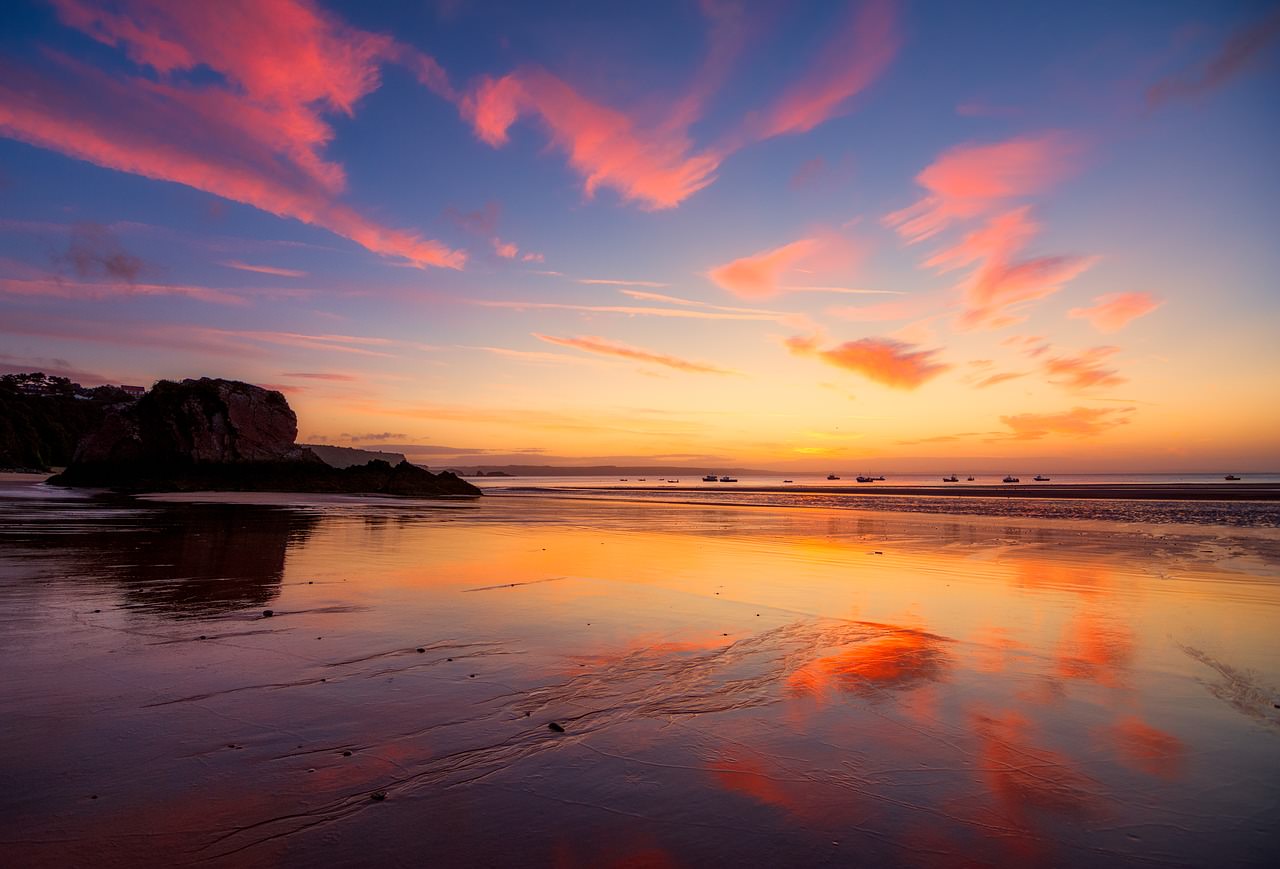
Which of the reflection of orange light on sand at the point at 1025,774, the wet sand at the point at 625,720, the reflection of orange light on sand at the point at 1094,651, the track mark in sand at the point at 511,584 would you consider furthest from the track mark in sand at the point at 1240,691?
the track mark in sand at the point at 511,584

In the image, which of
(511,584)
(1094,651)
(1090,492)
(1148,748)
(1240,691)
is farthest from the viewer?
(1090,492)

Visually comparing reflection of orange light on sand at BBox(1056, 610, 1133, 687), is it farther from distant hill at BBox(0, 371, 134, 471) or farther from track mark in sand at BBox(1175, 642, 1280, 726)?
distant hill at BBox(0, 371, 134, 471)

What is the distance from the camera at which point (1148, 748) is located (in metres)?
5.33

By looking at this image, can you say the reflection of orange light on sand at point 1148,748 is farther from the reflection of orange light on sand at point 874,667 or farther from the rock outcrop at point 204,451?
the rock outcrop at point 204,451

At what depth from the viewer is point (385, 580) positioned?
12.8 meters

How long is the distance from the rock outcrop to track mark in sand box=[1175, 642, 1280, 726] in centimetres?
4998

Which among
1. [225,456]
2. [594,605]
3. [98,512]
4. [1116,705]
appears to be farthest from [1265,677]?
[225,456]

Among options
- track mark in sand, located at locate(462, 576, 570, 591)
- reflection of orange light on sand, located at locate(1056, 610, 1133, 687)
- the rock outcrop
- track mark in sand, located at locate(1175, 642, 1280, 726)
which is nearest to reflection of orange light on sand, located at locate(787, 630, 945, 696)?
reflection of orange light on sand, located at locate(1056, 610, 1133, 687)

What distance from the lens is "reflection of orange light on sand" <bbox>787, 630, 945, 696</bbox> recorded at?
269 inches

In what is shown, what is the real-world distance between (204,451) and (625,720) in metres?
50.8

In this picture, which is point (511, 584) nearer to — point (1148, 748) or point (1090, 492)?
point (1148, 748)

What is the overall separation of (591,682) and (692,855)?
3251mm

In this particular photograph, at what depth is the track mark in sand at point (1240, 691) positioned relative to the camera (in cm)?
629

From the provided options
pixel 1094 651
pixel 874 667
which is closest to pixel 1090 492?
pixel 1094 651
